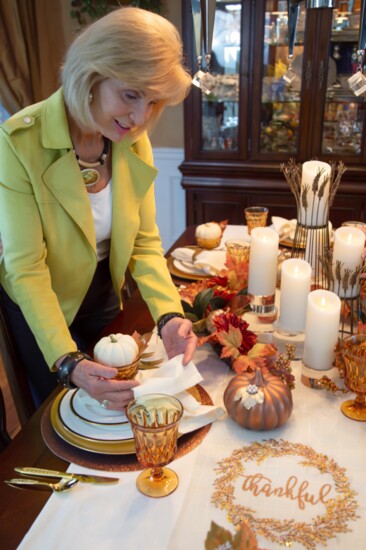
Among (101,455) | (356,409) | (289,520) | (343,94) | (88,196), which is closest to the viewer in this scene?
(289,520)

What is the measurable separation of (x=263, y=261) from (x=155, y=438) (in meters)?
0.63

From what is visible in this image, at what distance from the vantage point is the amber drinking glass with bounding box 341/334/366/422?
102cm

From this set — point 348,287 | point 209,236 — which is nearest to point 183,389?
point 348,287

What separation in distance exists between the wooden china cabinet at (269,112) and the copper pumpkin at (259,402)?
247cm

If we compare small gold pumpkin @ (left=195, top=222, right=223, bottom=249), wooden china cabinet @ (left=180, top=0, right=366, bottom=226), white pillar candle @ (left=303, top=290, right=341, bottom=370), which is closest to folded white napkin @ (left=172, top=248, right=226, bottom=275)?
small gold pumpkin @ (left=195, top=222, right=223, bottom=249)

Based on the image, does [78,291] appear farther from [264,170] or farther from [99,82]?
[264,170]

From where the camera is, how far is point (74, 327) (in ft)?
5.33

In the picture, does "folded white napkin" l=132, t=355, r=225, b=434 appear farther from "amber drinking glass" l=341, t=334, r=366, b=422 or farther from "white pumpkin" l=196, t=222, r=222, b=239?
"white pumpkin" l=196, t=222, r=222, b=239

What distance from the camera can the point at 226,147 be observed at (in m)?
3.44

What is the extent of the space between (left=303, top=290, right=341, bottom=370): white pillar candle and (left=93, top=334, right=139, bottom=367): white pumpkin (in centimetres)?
38

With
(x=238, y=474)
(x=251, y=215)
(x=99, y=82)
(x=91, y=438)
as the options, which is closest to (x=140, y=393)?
(x=91, y=438)

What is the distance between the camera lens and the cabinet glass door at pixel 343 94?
312 centimetres

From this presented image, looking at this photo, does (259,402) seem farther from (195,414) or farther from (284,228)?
(284,228)

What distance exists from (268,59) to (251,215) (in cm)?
171
